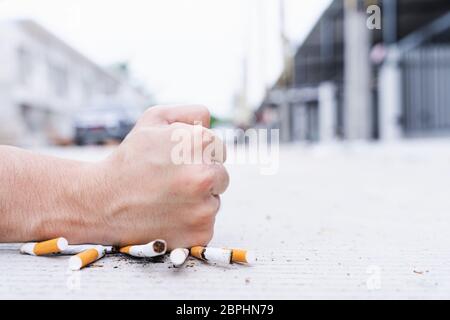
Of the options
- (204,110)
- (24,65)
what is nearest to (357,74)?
(204,110)

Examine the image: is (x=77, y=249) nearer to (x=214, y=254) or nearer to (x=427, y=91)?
(x=214, y=254)

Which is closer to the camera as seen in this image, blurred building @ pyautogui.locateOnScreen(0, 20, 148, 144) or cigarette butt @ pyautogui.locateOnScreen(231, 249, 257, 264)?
cigarette butt @ pyautogui.locateOnScreen(231, 249, 257, 264)

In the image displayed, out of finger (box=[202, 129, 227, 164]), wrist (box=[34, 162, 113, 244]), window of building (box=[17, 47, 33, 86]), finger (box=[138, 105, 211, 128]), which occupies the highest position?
window of building (box=[17, 47, 33, 86])

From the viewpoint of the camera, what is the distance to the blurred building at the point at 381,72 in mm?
4730

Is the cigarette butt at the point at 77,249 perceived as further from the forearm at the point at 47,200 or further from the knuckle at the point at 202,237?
the knuckle at the point at 202,237

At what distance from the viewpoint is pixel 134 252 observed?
0.68 m

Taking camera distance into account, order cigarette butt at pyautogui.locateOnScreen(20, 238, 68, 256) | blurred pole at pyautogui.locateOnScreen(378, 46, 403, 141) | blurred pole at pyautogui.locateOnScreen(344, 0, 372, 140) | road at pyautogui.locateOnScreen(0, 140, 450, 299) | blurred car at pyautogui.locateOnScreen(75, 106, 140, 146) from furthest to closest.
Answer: blurred car at pyautogui.locateOnScreen(75, 106, 140, 146) → blurred pole at pyautogui.locateOnScreen(344, 0, 372, 140) → blurred pole at pyautogui.locateOnScreen(378, 46, 403, 141) → cigarette butt at pyautogui.locateOnScreen(20, 238, 68, 256) → road at pyautogui.locateOnScreen(0, 140, 450, 299)

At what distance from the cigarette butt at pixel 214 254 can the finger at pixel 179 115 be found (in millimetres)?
177

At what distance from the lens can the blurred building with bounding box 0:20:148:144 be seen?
11.6 metres

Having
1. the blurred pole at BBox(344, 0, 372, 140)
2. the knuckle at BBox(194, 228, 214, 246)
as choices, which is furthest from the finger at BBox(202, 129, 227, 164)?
the blurred pole at BBox(344, 0, 372, 140)

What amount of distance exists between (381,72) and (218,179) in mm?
5490

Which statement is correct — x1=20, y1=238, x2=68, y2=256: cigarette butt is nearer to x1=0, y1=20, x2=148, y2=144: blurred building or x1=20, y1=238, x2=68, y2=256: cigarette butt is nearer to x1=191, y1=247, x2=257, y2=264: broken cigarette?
x1=191, y1=247, x2=257, y2=264: broken cigarette

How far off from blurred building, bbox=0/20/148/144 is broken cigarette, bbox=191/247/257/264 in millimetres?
9328
